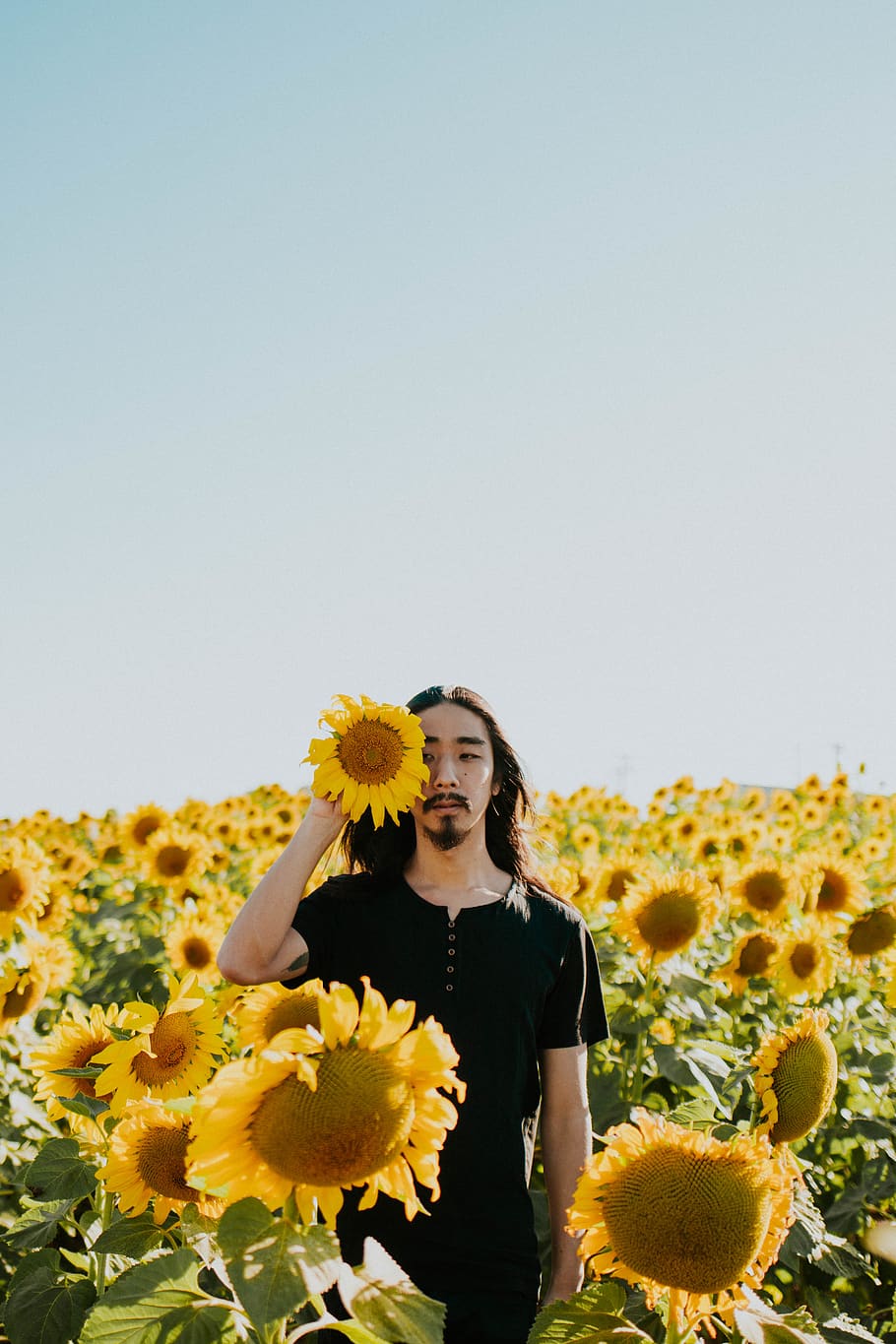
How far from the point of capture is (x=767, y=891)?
19.4ft

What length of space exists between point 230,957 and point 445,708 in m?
0.90

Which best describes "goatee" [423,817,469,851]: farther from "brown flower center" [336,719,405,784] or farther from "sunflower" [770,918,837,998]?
"sunflower" [770,918,837,998]

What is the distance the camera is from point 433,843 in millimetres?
3094

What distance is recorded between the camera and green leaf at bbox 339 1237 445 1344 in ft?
4.52

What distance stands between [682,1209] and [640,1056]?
9.29ft

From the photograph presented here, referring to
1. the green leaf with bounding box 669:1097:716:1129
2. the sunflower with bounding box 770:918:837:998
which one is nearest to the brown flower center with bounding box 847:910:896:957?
the sunflower with bounding box 770:918:837:998

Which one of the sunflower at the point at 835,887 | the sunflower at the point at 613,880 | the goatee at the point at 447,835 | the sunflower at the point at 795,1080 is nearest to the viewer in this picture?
the sunflower at the point at 795,1080

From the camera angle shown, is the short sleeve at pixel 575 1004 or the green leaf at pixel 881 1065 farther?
the green leaf at pixel 881 1065

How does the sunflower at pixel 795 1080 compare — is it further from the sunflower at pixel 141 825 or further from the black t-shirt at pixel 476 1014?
the sunflower at pixel 141 825

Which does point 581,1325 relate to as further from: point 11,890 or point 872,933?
point 11,890

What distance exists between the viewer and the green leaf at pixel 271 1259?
4.24 feet

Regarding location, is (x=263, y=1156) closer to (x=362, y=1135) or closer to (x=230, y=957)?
(x=362, y=1135)

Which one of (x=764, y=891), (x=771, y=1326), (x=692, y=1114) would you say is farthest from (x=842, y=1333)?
(x=764, y=891)

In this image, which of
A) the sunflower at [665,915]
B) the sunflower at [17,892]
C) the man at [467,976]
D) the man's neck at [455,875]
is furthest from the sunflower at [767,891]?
the sunflower at [17,892]
